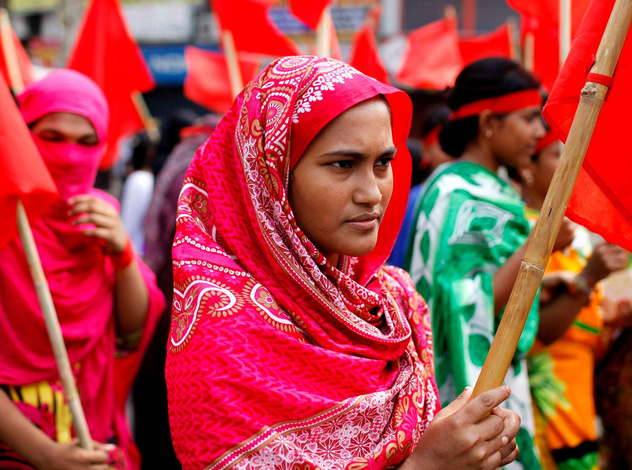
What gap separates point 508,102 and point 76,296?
187 cm

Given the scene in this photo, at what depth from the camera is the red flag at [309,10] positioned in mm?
4090

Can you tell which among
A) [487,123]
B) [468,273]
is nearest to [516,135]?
[487,123]

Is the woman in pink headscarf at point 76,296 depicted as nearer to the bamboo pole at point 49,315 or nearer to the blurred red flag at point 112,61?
the bamboo pole at point 49,315

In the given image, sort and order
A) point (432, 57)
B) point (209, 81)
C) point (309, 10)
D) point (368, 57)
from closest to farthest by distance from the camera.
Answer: point (309, 10) → point (368, 57) → point (432, 57) → point (209, 81)

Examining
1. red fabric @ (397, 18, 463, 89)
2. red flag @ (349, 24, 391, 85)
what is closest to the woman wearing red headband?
red flag @ (349, 24, 391, 85)

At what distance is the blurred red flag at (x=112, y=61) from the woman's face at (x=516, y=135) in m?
2.49

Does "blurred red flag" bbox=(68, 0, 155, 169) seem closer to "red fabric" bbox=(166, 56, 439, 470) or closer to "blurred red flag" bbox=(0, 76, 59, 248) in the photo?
"blurred red flag" bbox=(0, 76, 59, 248)

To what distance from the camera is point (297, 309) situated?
1.69 meters

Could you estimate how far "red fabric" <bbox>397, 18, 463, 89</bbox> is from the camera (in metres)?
6.09

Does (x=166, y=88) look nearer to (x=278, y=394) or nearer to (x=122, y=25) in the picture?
(x=122, y=25)

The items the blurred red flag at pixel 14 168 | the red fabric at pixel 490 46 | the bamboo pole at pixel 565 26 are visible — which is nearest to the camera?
the blurred red flag at pixel 14 168

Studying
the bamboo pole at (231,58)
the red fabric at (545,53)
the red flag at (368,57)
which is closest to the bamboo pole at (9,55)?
the bamboo pole at (231,58)

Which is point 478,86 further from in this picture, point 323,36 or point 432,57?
point 432,57

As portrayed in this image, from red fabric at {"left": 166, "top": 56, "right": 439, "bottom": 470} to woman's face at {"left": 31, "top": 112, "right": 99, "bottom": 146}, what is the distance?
1.04 metres
